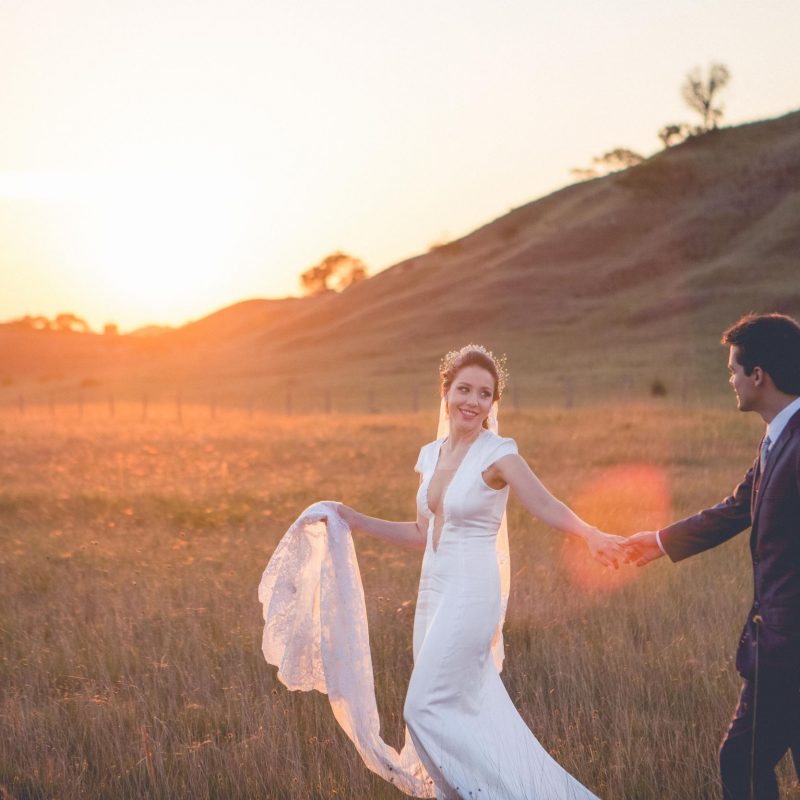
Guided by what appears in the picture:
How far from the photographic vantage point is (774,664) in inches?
140

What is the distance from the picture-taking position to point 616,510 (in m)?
12.1

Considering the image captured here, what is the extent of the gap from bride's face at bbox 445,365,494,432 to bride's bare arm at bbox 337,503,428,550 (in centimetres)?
63

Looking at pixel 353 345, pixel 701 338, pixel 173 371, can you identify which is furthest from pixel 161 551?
pixel 173 371

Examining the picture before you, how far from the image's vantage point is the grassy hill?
200ft

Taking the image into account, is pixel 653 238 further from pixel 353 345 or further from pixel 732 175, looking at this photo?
pixel 353 345

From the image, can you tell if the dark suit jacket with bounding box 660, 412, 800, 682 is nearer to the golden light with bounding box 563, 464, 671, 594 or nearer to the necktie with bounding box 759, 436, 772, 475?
the necktie with bounding box 759, 436, 772, 475

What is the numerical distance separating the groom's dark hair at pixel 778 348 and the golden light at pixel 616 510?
4.54m

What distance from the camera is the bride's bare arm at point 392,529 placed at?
488 centimetres

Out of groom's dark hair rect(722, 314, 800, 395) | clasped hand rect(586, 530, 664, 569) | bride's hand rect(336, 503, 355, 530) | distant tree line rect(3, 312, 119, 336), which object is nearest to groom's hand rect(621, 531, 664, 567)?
clasped hand rect(586, 530, 664, 569)

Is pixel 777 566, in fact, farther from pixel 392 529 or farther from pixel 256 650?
pixel 256 650

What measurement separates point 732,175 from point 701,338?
5038 centimetres

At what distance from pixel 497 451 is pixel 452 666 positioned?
99 cm

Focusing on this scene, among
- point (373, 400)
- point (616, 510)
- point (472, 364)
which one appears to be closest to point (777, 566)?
point (472, 364)

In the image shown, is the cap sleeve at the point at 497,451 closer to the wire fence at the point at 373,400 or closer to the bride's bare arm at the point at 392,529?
the bride's bare arm at the point at 392,529
